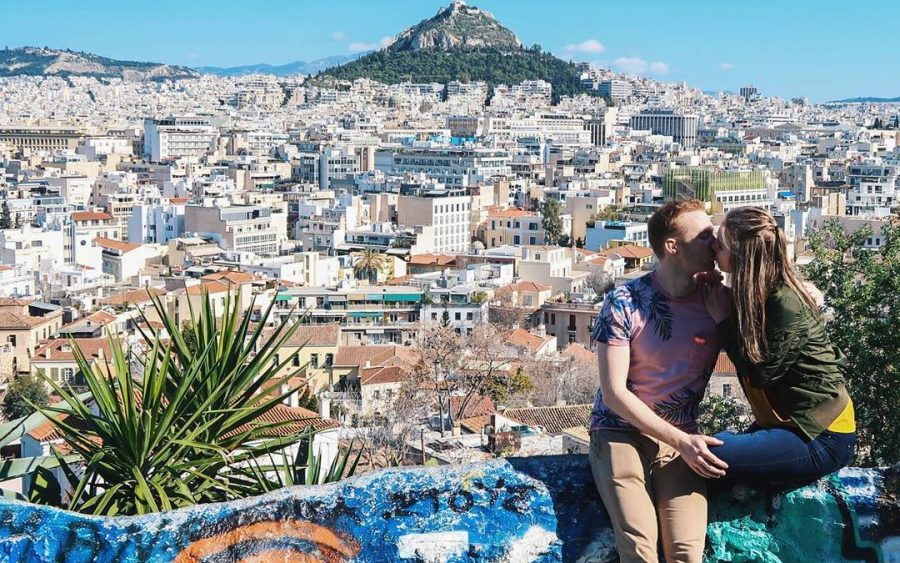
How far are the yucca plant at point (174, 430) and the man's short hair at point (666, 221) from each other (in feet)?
4.60

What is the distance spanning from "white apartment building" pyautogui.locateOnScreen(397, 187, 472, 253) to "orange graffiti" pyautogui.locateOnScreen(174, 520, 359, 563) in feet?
135

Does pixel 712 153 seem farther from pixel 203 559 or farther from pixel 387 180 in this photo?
pixel 203 559

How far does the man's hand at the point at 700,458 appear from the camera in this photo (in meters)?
2.79

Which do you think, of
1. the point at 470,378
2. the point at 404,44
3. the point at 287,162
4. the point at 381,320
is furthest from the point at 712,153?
the point at 404,44

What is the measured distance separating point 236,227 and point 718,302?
40575 mm

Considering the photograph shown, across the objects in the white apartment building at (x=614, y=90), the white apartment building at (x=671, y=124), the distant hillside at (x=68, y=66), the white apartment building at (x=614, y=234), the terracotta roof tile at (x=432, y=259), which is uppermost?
the distant hillside at (x=68, y=66)

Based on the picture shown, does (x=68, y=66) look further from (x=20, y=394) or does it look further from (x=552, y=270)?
(x=20, y=394)

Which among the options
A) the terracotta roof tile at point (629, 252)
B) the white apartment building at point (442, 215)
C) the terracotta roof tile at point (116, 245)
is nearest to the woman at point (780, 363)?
the terracotta roof tile at point (629, 252)

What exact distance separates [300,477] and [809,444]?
200 cm

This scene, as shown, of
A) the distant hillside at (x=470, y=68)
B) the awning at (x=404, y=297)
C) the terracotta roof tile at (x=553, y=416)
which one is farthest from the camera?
the distant hillside at (x=470, y=68)

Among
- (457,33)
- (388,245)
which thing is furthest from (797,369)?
(457,33)

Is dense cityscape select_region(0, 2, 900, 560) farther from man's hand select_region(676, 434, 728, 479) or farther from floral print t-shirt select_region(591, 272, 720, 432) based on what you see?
man's hand select_region(676, 434, 728, 479)

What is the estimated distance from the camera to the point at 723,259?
9.52ft

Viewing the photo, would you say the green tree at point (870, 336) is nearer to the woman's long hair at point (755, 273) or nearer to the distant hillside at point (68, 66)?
the woman's long hair at point (755, 273)
